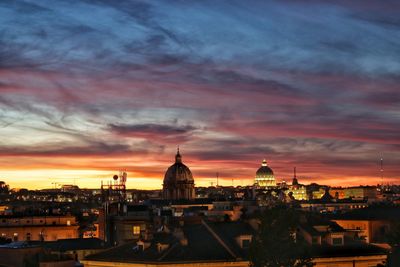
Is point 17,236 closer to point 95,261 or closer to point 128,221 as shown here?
point 128,221

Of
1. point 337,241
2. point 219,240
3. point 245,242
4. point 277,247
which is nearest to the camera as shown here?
point 277,247

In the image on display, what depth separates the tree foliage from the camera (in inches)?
1909

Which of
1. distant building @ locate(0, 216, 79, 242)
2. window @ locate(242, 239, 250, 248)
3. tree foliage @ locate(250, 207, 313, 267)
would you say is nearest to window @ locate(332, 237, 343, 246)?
window @ locate(242, 239, 250, 248)

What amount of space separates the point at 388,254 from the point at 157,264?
53.3 ft

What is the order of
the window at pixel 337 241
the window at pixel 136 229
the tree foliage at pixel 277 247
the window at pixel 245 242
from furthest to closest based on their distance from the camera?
the window at pixel 136 229, the window at pixel 337 241, the window at pixel 245 242, the tree foliage at pixel 277 247

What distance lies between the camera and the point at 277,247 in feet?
160

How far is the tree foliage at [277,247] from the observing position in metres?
48.5

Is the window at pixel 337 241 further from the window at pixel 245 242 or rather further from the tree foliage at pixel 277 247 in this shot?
the tree foliage at pixel 277 247

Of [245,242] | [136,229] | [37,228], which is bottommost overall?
[37,228]

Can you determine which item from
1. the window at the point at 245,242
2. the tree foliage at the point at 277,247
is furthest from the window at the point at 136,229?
the tree foliage at the point at 277,247

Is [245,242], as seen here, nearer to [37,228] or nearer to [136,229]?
[136,229]

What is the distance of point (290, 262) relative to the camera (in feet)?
159

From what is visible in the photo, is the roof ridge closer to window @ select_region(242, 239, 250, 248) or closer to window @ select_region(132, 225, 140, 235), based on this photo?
window @ select_region(242, 239, 250, 248)

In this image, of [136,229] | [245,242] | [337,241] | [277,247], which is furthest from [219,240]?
[136,229]
